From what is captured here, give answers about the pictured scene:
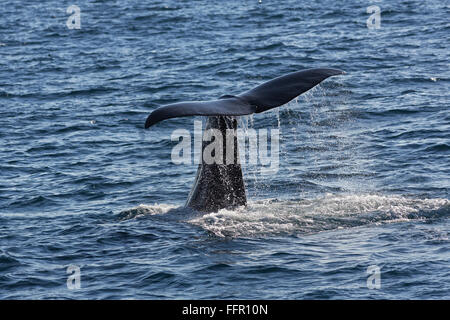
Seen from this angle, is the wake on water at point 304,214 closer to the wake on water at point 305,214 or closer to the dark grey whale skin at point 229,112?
the wake on water at point 305,214

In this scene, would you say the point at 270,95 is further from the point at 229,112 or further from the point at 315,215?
the point at 315,215

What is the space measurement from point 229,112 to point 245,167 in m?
6.28

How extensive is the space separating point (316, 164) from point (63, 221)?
569 centimetres

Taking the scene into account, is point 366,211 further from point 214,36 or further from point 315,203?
point 214,36

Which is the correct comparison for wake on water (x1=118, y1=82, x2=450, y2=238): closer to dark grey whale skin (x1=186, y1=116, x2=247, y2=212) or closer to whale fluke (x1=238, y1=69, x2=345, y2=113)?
dark grey whale skin (x1=186, y1=116, x2=247, y2=212)

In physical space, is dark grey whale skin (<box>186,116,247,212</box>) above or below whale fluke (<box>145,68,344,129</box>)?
below

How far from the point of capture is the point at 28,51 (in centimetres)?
3041

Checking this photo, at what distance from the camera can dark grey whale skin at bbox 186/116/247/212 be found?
12594 mm

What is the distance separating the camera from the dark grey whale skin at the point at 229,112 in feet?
36.1

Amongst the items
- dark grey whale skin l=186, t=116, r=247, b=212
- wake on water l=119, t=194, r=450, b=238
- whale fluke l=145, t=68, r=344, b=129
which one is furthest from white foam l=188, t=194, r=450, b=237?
whale fluke l=145, t=68, r=344, b=129

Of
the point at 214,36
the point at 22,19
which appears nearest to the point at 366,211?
the point at 214,36

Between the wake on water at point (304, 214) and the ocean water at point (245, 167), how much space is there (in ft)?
0.10

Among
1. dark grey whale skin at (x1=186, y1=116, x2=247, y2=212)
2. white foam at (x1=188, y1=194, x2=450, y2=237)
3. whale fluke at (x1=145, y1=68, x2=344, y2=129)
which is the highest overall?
whale fluke at (x1=145, y1=68, x2=344, y2=129)

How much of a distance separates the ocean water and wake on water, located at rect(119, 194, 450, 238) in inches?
1.2
